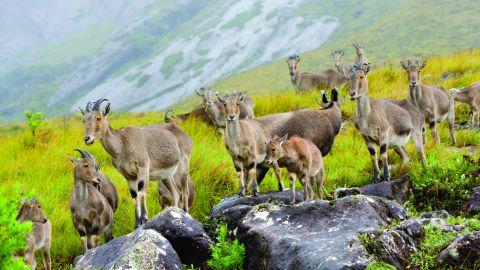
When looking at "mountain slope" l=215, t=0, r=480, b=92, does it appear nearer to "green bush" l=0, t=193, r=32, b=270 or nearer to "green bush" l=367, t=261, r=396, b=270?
"green bush" l=367, t=261, r=396, b=270

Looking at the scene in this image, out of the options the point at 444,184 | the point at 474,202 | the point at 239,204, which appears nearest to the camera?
the point at 474,202

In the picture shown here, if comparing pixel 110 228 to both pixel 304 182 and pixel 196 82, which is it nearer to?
pixel 304 182

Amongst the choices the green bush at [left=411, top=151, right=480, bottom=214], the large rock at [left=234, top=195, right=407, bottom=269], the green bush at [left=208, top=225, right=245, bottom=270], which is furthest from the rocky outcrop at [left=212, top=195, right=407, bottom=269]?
the green bush at [left=411, top=151, right=480, bottom=214]

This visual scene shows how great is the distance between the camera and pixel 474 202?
9.80 metres

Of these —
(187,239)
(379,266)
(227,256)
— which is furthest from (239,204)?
(379,266)

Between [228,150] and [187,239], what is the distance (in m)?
2.92

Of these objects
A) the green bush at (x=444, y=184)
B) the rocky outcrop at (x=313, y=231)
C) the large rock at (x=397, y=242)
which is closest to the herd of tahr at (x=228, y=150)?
the green bush at (x=444, y=184)

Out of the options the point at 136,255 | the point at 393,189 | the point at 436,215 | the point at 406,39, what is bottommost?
the point at 406,39

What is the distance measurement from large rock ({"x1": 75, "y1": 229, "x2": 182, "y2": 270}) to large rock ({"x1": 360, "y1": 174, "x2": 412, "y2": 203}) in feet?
14.6

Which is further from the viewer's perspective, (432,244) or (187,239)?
(187,239)

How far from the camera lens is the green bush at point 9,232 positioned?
5379 millimetres

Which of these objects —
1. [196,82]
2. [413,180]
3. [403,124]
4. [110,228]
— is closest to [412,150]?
[403,124]

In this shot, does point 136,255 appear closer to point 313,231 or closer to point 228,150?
point 313,231

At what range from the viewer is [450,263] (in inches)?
268
